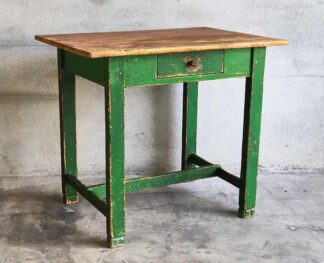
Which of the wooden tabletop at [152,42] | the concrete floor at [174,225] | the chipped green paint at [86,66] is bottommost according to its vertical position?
the concrete floor at [174,225]

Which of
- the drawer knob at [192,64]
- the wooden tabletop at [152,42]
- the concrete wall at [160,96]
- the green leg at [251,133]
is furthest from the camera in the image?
the concrete wall at [160,96]

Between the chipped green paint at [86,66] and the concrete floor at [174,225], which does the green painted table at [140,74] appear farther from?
the concrete floor at [174,225]

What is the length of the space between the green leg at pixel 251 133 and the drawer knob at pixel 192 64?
35cm

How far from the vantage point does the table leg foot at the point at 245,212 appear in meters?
3.33

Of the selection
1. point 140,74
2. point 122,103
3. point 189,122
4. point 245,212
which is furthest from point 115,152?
point 189,122

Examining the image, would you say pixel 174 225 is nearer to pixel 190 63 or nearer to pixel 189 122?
pixel 189 122

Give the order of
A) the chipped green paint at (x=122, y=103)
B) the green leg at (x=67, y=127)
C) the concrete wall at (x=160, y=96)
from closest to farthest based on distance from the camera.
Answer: the chipped green paint at (x=122, y=103)
the green leg at (x=67, y=127)
the concrete wall at (x=160, y=96)

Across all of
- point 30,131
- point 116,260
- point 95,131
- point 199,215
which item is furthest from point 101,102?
point 116,260

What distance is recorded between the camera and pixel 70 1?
11.9 feet

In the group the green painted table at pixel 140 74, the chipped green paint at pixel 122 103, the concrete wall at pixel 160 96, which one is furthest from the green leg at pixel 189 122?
the green painted table at pixel 140 74

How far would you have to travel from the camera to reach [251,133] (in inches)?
126

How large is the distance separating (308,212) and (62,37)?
1.75 metres

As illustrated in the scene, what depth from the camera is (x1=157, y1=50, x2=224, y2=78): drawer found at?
282 cm

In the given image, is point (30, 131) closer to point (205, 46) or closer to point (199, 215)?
point (199, 215)
